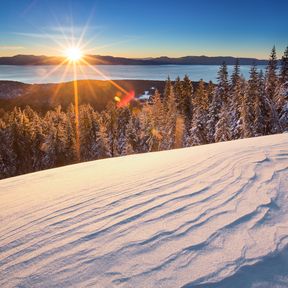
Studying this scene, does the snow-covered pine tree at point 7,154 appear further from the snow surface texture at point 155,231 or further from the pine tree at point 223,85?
the snow surface texture at point 155,231

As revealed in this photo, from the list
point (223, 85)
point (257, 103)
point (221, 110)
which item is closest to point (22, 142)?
point (221, 110)

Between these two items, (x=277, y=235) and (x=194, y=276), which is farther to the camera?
(x=277, y=235)

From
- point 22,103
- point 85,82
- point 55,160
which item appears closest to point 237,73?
point 55,160

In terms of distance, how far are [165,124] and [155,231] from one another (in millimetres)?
41020

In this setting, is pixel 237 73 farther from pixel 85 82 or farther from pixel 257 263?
pixel 85 82

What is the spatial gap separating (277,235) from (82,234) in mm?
1882

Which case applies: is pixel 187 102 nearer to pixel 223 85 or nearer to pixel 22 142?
pixel 223 85

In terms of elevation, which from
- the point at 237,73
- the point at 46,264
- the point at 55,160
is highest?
the point at 237,73

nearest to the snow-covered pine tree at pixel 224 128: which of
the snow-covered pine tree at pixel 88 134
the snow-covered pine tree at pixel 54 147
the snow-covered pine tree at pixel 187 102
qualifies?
the snow-covered pine tree at pixel 187 102

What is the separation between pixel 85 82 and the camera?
594ft

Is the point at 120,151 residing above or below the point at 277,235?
below

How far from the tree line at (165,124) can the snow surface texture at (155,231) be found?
1232 inches

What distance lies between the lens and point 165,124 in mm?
43500

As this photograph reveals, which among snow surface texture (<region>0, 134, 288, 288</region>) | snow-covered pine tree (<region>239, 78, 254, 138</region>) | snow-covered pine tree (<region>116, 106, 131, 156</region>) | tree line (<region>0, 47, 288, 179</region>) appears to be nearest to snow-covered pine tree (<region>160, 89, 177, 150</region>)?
tree line (<region>0, 47, 288, 179</region>)
